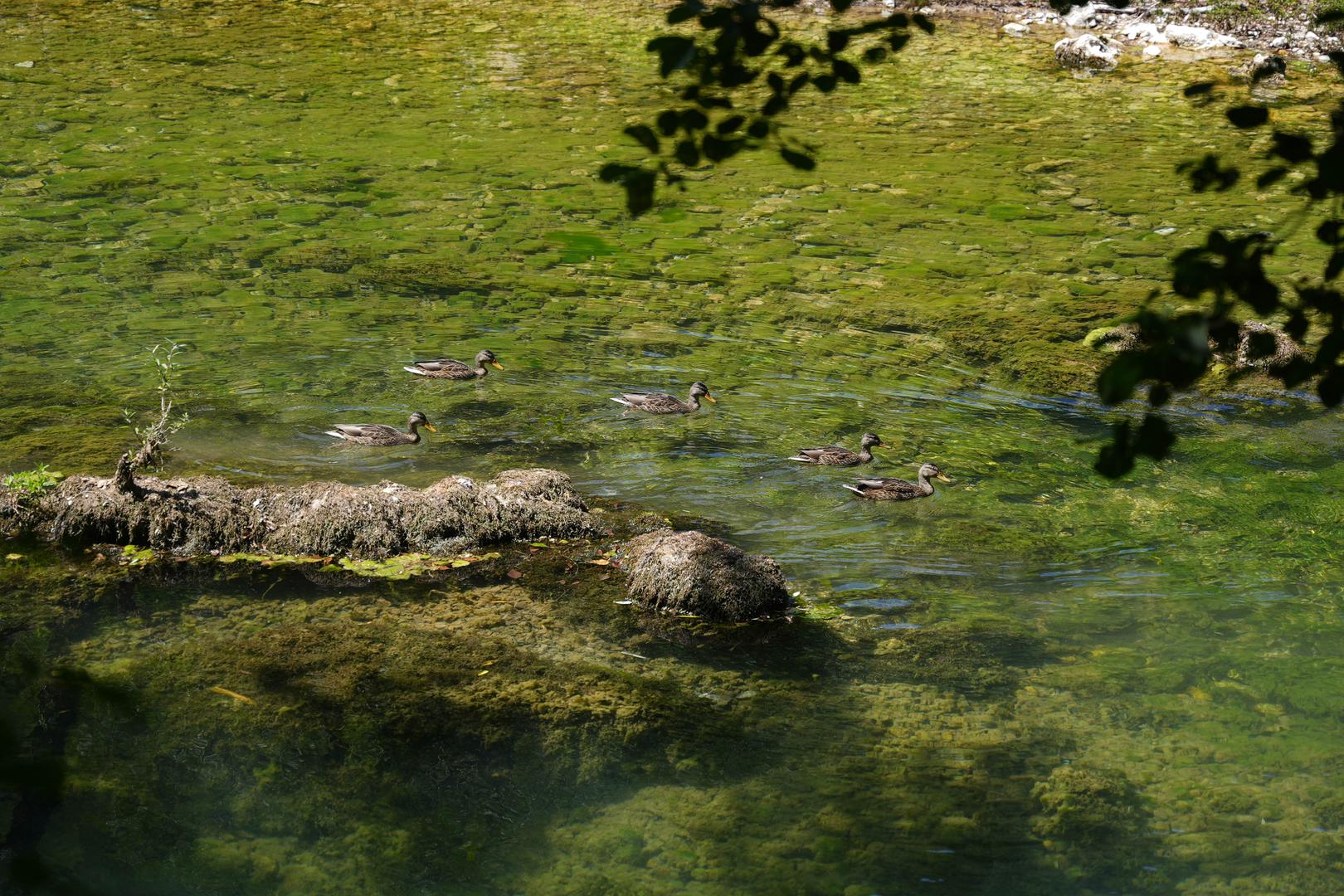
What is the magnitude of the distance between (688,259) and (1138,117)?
25.2 feet

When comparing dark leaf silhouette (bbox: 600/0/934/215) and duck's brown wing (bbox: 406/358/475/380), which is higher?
dark leaf silhouette (bbox: 600/0/934/215)

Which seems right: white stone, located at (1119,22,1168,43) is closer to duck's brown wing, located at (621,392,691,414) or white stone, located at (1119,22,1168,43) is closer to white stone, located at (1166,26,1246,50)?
white stone, located at (1166,26,1246,50)

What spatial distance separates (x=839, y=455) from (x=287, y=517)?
362 centimetres

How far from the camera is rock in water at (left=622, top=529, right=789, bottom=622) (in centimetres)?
693

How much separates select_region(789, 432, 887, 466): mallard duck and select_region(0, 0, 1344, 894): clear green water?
0.67 feet

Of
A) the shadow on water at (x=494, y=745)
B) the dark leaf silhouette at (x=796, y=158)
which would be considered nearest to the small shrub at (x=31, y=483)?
the shadow on water at (x=494, y=745)

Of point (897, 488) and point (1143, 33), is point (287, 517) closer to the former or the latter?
point (897, 488)

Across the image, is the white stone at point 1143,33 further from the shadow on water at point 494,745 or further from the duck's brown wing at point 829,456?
the shadow on water at point 494,745

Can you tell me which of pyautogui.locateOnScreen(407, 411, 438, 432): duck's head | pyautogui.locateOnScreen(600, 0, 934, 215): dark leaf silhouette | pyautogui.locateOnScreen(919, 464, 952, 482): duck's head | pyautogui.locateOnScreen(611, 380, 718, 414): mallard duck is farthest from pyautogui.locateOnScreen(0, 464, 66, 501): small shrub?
pyautogui.locateOnScreen(600, 0, 934, 215): dark leaf silhouette

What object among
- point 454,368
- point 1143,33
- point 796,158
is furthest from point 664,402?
point 1143,33

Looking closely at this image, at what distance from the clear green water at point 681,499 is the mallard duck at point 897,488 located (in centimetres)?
12

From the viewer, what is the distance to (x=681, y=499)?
28.2 ft

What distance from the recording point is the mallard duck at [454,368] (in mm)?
10117

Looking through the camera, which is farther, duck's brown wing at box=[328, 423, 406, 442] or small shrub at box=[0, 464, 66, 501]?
duck's brown wing at box=[328, 423, 406, 442]
